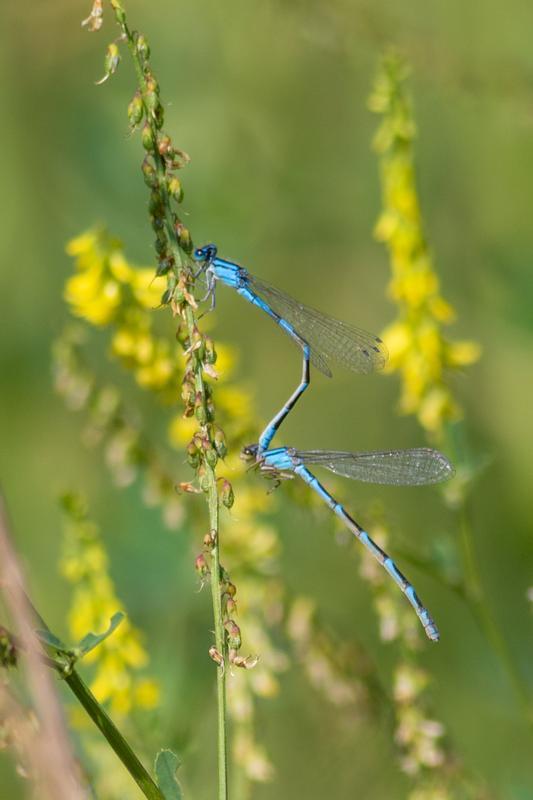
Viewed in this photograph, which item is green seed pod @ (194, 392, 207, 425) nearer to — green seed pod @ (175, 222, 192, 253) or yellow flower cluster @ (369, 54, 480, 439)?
green seed pod @ (175, 222, 192, 253)

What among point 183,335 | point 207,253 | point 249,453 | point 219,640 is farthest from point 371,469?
point 219,640

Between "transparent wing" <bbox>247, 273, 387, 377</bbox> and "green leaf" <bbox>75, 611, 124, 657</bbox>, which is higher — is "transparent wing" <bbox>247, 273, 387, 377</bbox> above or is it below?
above

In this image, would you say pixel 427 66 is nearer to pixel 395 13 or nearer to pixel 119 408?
pixel 119 408

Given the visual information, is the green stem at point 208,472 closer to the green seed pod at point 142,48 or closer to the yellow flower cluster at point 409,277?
the green seed pod at point 142,48

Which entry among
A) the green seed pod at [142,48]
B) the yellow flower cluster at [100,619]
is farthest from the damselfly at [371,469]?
the green seed pod at [142,48]

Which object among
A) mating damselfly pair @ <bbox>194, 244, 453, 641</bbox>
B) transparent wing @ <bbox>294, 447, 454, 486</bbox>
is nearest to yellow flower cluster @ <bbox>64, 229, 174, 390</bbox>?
mating damselfly pair @ <bbox>194, 244, 453, 641</bbox>

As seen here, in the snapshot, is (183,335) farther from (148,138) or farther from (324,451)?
(324,451)
